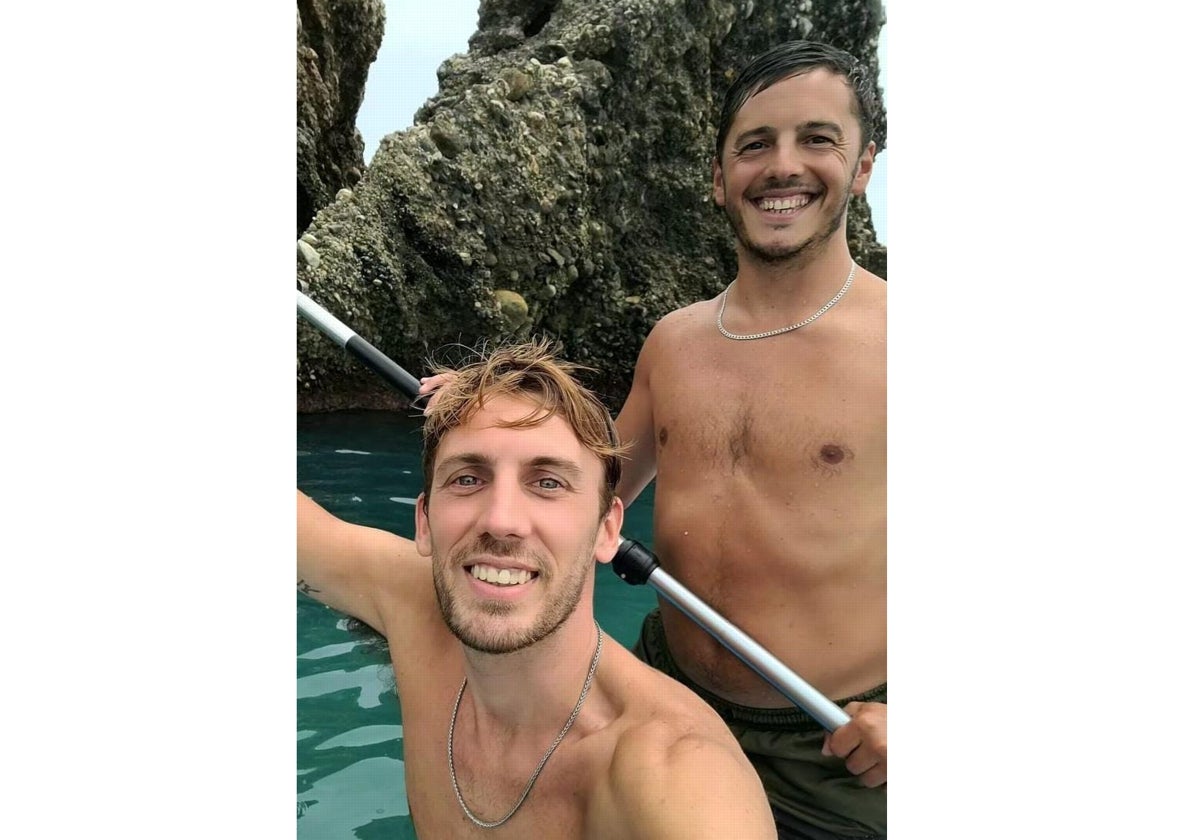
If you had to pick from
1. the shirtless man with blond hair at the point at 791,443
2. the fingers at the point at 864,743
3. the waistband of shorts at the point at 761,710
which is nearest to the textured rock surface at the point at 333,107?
the shirtless man with blond hair at the point at 791,443

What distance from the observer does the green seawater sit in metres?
1.21

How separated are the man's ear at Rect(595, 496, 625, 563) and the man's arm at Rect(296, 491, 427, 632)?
353 millimetres

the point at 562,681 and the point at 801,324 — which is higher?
the point at 801,324

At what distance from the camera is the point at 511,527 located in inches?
37.9

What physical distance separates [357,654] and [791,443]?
32.3 inches

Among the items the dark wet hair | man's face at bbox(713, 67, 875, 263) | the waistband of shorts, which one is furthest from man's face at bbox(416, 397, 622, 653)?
the dark wet hair

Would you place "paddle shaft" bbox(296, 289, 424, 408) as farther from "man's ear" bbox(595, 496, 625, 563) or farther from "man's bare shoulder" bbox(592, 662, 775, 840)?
"man's bare shoulder" bbox(592, 662, 775, 840)

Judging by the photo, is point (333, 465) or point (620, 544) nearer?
point (620, 544)

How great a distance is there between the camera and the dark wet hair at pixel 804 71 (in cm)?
105
